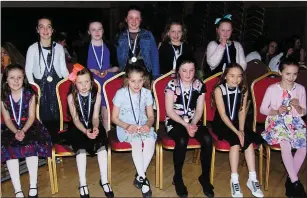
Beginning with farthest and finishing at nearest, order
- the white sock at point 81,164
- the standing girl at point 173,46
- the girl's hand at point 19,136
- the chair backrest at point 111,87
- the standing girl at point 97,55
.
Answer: the standing girl at point 173,46
the standing girl at point 97,55
the chair backrest at point 111,87
the white sock at point 81,164
the girl's hand at point 19,136

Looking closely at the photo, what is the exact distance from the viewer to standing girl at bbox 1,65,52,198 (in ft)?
9.18

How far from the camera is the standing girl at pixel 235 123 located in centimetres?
294

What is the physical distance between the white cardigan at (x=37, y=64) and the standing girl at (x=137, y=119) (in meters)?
0.69

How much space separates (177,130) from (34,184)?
Answer: 122 centimetres

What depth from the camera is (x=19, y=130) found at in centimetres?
284

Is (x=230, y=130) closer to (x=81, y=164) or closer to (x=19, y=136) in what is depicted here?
(x=81, y=164)

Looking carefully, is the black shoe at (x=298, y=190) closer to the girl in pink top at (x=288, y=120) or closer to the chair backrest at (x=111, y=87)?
the girl in pink top at (x=288, y=120)

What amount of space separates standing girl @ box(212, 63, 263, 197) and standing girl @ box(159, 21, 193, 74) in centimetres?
68

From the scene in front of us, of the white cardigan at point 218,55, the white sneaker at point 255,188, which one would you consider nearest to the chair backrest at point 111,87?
the white cardigan at point 218,55

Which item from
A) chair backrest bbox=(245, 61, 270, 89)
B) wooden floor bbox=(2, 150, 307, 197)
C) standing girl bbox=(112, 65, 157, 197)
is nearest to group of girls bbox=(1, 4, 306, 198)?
standing girl bbox=(112, 65, 157, 197)

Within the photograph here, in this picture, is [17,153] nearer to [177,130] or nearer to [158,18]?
[177,130]

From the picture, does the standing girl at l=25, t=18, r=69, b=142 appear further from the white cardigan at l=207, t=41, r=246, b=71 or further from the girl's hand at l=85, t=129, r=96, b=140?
the white cardigan at l=207, t=41, r=246, b=71

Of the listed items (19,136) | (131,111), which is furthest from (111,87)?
(19,136)

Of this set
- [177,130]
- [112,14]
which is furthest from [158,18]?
[177,130]
